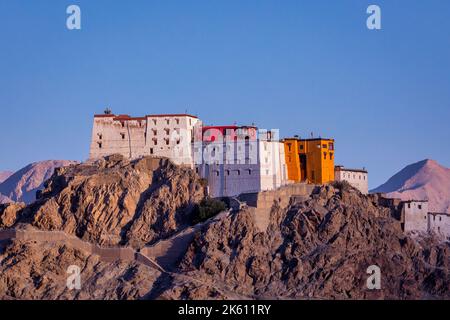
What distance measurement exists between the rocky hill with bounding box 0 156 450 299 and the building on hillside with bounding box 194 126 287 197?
228 centimetres

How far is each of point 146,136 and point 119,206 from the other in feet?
28.5

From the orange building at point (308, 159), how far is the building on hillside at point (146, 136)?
8822 millimetres

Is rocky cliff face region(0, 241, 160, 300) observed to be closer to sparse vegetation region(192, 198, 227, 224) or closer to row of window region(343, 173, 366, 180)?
sparse vegetation region(192, 198, 227, 224)

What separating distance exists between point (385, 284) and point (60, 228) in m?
28.0

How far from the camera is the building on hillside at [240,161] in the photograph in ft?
382

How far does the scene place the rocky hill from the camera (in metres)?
107

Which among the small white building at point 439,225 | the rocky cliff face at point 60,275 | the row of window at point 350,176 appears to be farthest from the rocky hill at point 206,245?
the row of window at point 350,176

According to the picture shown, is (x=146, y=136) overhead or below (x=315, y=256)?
overhead

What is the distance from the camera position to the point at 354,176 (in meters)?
124

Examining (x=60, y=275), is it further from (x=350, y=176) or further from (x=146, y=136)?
(x=350, y=176)

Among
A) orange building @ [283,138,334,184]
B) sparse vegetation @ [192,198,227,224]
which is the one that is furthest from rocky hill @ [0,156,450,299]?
orange building @ [283,138,334,184]

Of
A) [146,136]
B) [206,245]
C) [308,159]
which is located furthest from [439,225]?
[146,136]

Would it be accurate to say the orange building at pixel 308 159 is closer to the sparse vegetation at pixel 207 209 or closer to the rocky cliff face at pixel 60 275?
the sparse vegetation at pixel 207 209
